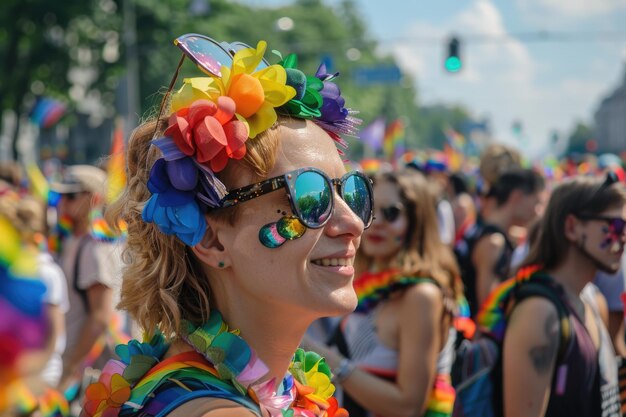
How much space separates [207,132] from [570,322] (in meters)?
1.75

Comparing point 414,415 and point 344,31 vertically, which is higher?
point 344,31

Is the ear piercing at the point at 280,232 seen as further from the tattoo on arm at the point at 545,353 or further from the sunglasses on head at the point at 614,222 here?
the sunglasses on head at the point at 614,222

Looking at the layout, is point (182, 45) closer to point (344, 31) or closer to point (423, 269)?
point (423, 269)

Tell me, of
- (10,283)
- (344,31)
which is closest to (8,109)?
(10,283)

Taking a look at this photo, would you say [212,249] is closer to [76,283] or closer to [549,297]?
[549,297]

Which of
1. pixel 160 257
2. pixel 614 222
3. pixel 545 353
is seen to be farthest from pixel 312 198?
pixel 614 222

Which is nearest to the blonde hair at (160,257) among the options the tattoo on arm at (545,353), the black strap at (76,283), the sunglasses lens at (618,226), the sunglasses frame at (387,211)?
the tattoo on arm at (545,353)

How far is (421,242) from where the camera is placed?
154 inches

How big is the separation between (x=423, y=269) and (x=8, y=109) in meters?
28.3

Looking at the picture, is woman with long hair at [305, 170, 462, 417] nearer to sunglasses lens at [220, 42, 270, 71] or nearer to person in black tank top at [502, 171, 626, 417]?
person in black tank top at [502, 171, 626, 417]

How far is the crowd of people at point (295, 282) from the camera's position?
1.71 m

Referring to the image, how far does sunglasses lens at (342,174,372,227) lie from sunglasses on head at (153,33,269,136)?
0.34 meters

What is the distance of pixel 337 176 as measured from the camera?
1846mm

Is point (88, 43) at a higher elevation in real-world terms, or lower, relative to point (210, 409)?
higher
